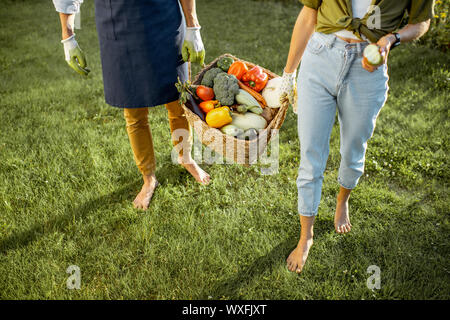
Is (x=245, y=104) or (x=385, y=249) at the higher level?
(x=245, y=104)

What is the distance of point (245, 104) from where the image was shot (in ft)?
8.16

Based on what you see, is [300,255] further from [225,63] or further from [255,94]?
[225,63]

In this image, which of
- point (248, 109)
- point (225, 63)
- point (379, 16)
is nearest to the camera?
point (379, 16)

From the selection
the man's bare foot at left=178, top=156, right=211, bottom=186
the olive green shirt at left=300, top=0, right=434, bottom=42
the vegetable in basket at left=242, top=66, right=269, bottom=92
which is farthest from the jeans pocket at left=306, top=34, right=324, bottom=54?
the man's bare foot at left=178, top=156, right=211, bottom=186

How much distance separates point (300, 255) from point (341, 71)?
1.24 m

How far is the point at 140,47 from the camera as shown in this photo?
2.34m

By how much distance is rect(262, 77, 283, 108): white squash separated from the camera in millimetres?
2508

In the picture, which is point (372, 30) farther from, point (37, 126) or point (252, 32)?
point (252, 32)

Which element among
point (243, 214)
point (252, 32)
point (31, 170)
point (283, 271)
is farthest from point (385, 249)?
point (252, 32)

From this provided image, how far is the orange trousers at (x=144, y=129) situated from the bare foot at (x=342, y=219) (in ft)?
4.54

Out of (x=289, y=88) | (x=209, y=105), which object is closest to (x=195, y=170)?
(x=209, y=105)

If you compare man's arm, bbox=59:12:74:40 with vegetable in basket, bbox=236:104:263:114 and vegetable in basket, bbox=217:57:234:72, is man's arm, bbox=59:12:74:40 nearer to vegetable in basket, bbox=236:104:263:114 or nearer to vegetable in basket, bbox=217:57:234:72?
vegetable in basket, bbox=217:57:234:72

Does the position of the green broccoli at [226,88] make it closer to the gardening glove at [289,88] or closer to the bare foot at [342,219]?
the gardening glove at [289,88]
